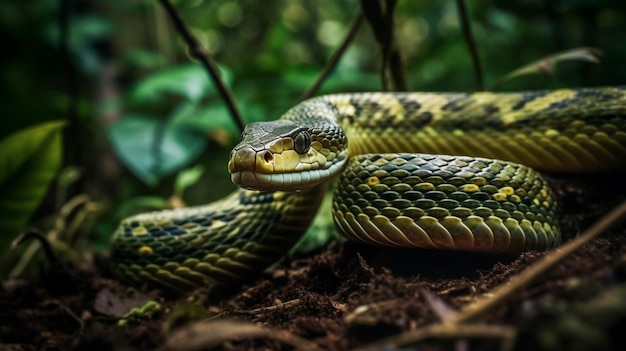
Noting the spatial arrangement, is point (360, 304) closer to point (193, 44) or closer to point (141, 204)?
point (193, 44)

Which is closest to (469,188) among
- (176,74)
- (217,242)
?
(217,242)

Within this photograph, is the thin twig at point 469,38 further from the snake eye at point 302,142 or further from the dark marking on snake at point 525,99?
the snake eye at point 302,142

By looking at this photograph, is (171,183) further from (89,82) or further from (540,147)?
(540,147)

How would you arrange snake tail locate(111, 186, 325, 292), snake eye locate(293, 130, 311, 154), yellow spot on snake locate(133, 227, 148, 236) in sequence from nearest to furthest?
snake eye locate(293, 130, 311, 154) → snake tail locate(111, 186, 325, 292) → yellow spot on snake locate(133, 227, 148, 236)

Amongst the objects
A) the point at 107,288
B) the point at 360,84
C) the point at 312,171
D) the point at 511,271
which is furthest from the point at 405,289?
the point at 360,84

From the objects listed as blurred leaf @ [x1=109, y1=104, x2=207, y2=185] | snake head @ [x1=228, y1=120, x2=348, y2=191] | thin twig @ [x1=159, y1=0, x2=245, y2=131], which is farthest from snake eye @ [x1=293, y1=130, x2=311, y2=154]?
blurred leaf @ [x1=109, y1=104, x2=207, y2=185]

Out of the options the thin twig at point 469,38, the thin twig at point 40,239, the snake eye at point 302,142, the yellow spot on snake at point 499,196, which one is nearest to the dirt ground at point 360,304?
the thin twig at point 40,239

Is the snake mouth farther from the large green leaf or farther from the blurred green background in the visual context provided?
the large green leaf
